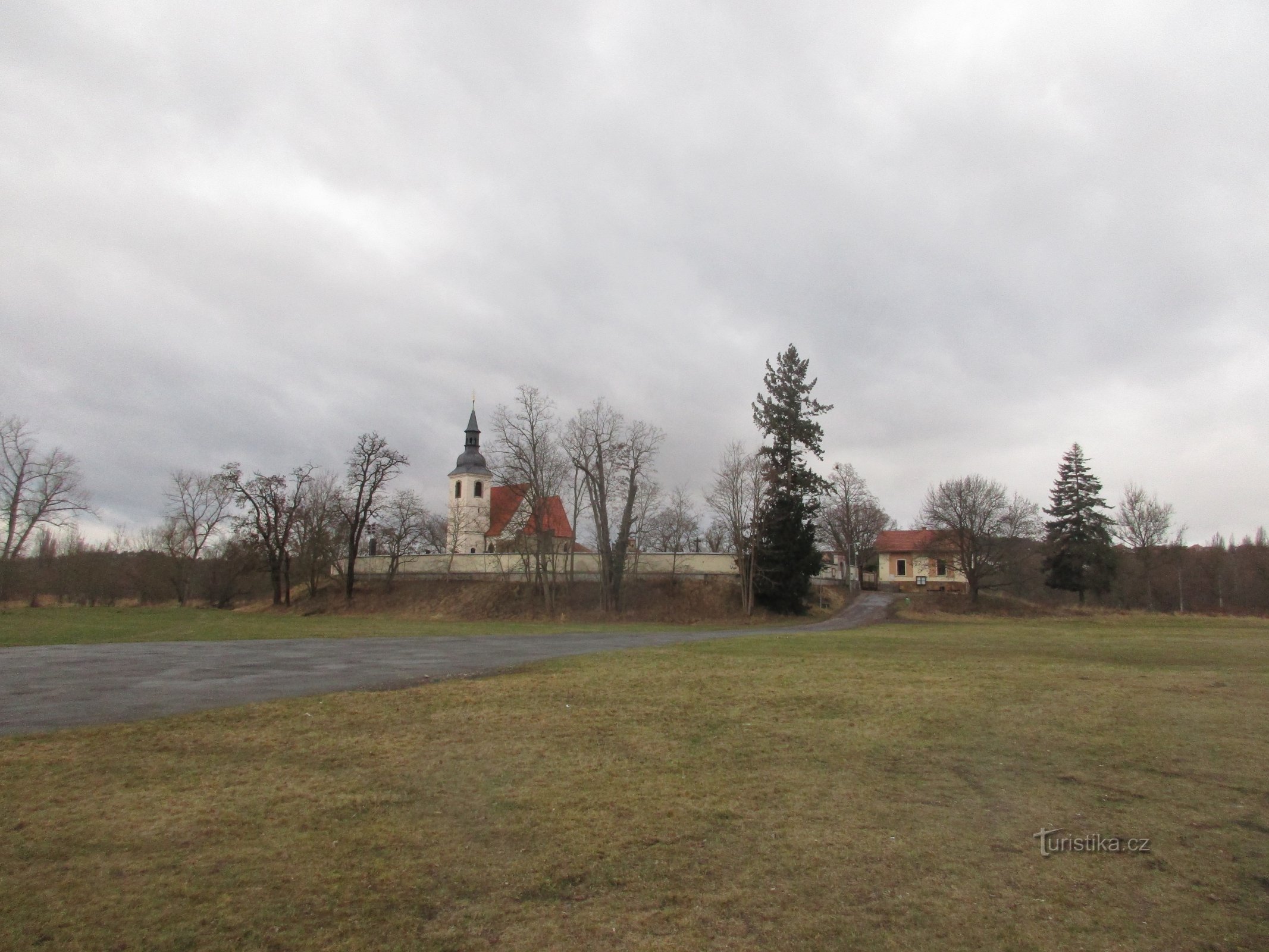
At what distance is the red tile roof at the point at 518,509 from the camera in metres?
53.5

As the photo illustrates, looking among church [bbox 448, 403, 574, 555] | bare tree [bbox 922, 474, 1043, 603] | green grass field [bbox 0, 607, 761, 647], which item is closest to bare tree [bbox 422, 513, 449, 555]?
church [bbox 448, 403, 574, 555]

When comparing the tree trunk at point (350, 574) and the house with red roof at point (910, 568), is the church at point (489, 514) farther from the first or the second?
the house with red roof at point (910, 568)

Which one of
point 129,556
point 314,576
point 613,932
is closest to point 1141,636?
point 613,932

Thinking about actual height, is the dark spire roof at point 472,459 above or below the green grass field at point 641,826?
above

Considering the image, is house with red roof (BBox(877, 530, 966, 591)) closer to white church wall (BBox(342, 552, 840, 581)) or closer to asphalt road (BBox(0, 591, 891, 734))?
white church wall (BBox(342, 552, 840, 581))

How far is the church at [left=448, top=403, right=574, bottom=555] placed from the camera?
53844 millimetres

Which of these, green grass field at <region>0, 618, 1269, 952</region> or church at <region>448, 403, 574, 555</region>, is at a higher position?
church at <region>448, 403, 574, 555</region>

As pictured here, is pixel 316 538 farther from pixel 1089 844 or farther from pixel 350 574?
pixel 1089 844

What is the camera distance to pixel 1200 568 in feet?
221

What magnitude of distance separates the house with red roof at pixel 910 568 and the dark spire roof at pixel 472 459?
45.9 meters

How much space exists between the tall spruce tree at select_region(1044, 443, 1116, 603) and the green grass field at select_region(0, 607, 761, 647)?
29.5m

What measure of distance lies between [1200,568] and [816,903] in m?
81.1

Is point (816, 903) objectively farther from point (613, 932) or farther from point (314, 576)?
point (314, 576)

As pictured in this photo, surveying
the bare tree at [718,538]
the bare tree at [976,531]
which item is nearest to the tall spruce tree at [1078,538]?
the bare tree at [976,531]
